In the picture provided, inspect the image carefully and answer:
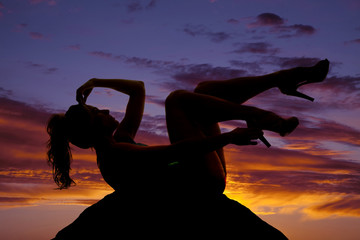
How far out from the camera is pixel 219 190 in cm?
403

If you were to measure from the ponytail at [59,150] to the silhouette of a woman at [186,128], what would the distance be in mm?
16

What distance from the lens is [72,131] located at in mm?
4094

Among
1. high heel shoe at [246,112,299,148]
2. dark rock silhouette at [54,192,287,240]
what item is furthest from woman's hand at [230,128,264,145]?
dark rock silhouette at [54,192,287,240]

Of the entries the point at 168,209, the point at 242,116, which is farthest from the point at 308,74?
the point at 168,209

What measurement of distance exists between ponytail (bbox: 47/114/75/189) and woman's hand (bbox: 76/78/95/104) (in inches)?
10.2

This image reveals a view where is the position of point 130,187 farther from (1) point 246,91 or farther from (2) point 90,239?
(1) point 246,91

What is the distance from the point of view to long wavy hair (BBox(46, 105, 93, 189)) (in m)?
3.99

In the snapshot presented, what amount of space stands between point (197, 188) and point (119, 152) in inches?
34.8

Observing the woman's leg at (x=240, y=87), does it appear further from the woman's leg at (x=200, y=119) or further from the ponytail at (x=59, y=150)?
the ponytail at (x=59, y=150)

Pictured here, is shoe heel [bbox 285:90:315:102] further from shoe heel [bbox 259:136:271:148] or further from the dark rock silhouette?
the dark rock silhouette

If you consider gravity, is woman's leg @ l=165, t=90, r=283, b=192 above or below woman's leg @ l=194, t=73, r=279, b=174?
below

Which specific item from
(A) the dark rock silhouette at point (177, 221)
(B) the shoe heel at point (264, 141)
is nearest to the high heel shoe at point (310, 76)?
(B) the shoe heel at point (264, 141)

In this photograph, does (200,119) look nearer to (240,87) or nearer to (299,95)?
(240,87)

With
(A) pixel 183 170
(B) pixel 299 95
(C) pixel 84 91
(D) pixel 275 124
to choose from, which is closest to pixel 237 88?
(D) pixel 275 124
